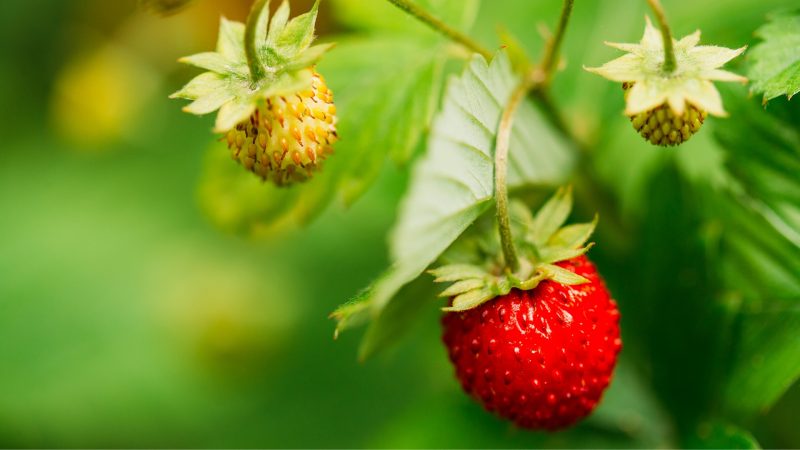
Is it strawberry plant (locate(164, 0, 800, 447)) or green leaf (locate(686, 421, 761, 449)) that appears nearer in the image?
strawberry plant (locate(164, 0, 800, 447))

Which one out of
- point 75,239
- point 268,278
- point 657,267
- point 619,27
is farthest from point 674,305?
point 75,239

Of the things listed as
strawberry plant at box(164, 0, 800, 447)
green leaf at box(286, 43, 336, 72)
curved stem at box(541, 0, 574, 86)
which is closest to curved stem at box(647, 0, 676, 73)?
strawberry plant at box(164, 0, 800, 447)

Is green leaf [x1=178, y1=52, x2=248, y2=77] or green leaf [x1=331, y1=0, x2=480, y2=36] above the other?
green leaf [x1=331, y1=0, x2=480, y2=36]

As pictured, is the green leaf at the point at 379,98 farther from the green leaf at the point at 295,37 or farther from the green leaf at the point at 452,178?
the green leaf at the point at 295,37

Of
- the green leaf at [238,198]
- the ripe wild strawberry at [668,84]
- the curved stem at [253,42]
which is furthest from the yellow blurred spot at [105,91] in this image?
the ripe wild strawberry at [668,84]

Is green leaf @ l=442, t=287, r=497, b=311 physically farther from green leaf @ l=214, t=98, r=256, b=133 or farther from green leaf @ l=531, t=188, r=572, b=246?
green leaf @ l=214, t=98, r=256, b=133

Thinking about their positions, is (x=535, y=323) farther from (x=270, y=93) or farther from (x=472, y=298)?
(x=270, y=93)

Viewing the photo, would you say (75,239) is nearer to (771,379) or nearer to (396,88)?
(396,88)
